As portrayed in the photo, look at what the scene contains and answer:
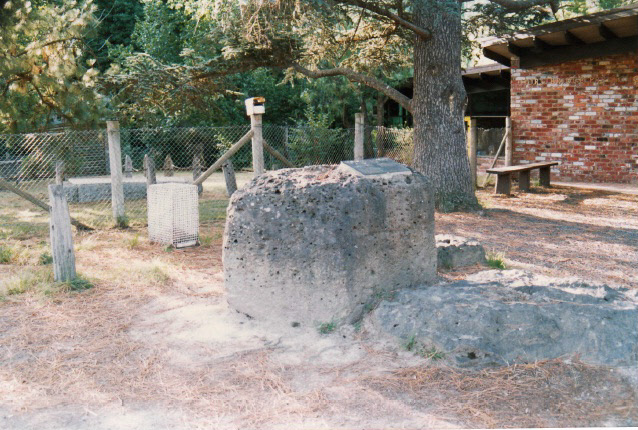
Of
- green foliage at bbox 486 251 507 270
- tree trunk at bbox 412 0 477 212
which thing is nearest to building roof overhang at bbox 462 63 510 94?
tree trunk at bbox 412 0 477 212

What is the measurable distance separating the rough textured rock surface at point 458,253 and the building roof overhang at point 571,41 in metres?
6.00

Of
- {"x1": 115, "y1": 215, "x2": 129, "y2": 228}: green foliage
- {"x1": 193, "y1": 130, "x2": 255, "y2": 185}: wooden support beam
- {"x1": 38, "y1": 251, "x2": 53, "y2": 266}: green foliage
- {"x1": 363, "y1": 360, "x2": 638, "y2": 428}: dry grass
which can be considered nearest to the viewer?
{"x1": 363, "y1": 360, "x2": 638, "y2": 428}: dry grass

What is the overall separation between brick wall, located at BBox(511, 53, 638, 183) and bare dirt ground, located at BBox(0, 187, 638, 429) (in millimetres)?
7573

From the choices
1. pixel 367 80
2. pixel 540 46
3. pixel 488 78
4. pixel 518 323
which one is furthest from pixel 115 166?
pixel 488 78

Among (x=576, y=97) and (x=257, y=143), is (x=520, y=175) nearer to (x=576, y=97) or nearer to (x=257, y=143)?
(x=576, y=97)

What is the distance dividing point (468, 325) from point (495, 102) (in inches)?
660

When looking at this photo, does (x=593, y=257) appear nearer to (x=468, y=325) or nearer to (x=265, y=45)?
(x=468, y=325)

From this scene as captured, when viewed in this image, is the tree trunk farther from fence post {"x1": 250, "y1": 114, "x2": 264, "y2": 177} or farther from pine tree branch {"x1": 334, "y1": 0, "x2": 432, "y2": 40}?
fence post {"x1": 250, "y1": 114, "x2": 264, "y2": 177}

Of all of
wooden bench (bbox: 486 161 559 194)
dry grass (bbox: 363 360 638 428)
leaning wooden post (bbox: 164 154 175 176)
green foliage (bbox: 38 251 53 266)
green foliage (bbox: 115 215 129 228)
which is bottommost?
dry grass (bbox: 363 360 638 428)

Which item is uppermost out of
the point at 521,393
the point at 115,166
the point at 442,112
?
the point at 442,112

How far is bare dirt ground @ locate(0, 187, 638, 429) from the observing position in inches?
131

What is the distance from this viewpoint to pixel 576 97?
1321 cm

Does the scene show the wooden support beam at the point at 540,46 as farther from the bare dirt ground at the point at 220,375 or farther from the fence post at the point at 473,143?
the bare dirt ground at the point at 220,375

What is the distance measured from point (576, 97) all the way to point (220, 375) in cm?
1157
